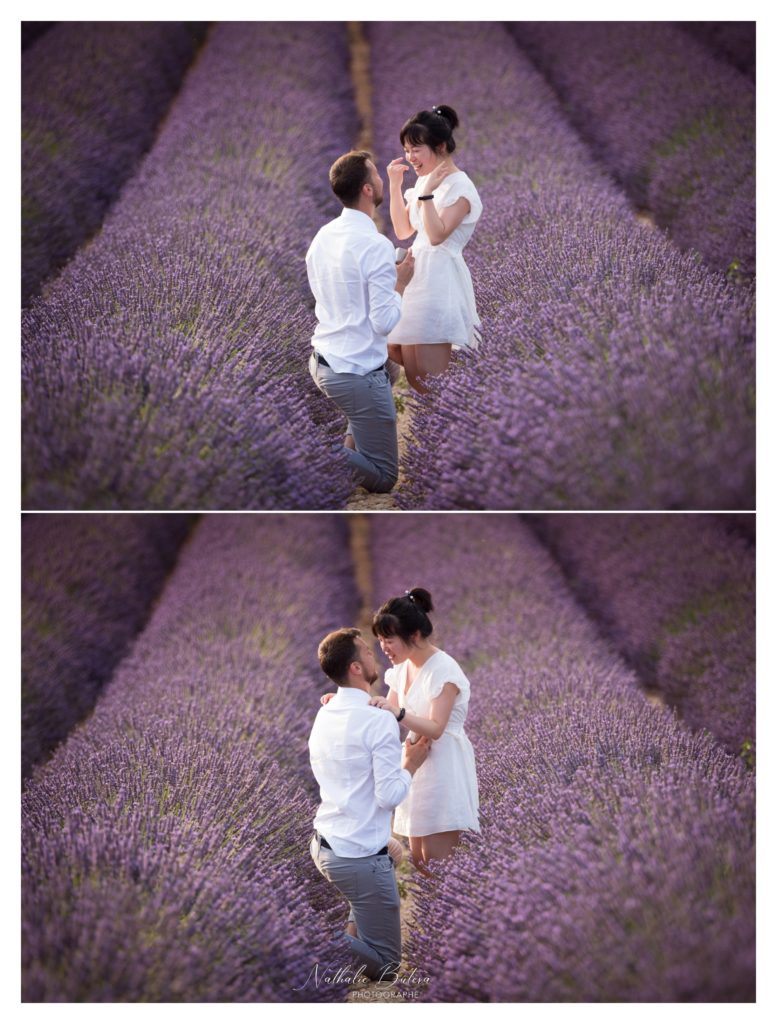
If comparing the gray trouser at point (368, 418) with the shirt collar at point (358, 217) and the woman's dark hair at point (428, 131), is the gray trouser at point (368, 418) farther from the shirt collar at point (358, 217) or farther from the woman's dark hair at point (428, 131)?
the woman's dark hair at point (428, 131)

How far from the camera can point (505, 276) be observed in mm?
3115

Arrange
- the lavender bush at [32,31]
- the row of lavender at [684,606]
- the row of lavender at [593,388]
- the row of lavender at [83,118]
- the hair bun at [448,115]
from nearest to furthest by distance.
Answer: the row of lavender at [593,388] → the hair bun at [448,115] → the lavender bush at [32,31] → the row of lavender at [684,606] → the row of lavender at [83,118]

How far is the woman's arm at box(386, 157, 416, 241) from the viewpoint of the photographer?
2.74 metres

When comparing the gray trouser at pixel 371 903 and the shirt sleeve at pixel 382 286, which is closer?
the gray trouser at pixel 371 903

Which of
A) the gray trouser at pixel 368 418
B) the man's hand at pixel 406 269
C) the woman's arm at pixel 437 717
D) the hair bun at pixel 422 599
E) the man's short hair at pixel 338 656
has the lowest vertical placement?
the woman's arm at pixel 437 717

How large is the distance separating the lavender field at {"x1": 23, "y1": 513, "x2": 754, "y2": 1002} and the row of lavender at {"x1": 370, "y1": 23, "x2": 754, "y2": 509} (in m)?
0.72

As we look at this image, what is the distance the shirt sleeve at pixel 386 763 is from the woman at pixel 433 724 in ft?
0.47

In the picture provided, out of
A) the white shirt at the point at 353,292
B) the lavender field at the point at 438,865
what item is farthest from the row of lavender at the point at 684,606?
the white shirt at the point at 353,292

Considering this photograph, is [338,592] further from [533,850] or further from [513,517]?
[533,850]

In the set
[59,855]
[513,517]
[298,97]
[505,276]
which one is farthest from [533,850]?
[298,97]

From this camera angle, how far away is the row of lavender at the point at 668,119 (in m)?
3.29

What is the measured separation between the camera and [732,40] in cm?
320

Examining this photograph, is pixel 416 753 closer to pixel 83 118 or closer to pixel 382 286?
pixel 382 286

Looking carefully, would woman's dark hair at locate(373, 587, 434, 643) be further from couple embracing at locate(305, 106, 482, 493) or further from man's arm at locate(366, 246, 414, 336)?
man's arm at locate(366, 246, 414, 336)
